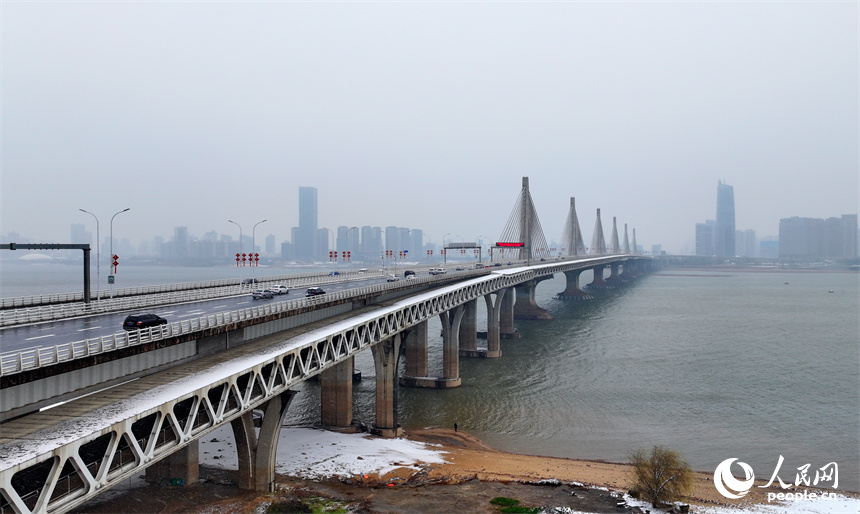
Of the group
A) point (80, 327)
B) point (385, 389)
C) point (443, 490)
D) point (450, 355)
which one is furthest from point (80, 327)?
point (450, 355)

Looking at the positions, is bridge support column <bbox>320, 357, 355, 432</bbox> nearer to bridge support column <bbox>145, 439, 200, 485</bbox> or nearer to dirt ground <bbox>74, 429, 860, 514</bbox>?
dirt ground <bbox>74, 429, 860, 514</bbox>

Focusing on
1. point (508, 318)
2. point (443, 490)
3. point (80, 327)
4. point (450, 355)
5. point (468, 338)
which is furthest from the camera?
point (508, 318)

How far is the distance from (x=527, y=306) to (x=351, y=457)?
80880mm

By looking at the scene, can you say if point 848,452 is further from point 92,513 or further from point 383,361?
point 92,513

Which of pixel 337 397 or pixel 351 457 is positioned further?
pixel 337 397

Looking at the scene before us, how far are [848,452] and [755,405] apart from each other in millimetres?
10963

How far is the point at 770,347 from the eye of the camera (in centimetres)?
8112

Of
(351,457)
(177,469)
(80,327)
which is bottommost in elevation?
(351,457)

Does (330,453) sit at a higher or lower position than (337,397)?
lower

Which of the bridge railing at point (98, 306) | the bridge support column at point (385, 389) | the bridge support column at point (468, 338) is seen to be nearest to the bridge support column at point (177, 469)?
the bridge railing at point (98, 306)

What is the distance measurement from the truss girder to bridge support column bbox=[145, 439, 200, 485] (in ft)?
14.7

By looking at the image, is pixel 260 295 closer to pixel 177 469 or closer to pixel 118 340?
pixel 177 469

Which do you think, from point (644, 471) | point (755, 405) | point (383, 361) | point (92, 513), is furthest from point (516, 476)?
point (755, 405)

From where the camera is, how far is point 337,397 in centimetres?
4331
